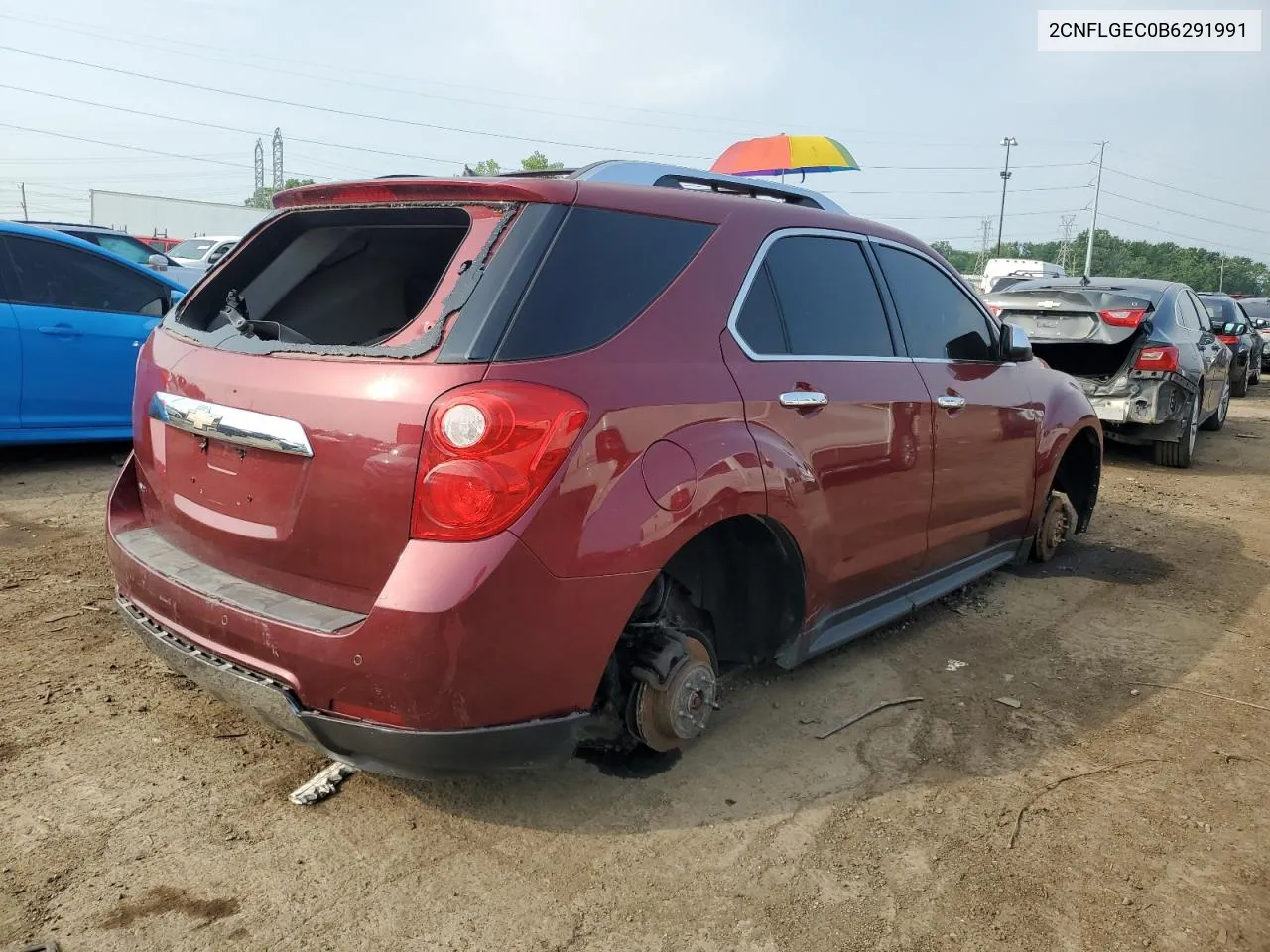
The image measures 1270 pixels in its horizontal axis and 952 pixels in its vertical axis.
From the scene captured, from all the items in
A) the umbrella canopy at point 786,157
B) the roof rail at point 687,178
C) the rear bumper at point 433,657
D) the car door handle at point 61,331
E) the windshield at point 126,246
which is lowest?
the rear bumper at point 433,657

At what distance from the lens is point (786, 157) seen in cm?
1191

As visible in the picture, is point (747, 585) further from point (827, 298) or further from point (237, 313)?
point (237, 313)

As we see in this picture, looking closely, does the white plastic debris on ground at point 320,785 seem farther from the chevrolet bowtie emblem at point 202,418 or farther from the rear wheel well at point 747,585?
the rear wheel well at point 747,585

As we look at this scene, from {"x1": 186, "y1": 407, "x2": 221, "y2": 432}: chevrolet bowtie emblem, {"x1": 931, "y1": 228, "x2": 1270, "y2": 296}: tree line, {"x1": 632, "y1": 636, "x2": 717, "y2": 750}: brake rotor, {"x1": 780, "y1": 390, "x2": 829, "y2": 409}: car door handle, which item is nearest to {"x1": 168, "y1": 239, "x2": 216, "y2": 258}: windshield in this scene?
{"x1": 186, "y1": 407, "x2": 221, "y2": 432}: chevrolet bowtie emblem

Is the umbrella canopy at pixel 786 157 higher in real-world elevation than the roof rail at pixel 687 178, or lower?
higher

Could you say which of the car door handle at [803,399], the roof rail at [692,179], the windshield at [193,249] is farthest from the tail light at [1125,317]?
the windshield at [193,249]

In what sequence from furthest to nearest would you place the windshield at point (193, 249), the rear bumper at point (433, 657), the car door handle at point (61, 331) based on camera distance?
the windshield at point (193, 249), the car door handle at point (61, 331), the rear bumper at point (433, 657)

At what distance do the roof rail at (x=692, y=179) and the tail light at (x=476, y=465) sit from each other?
4.73ft

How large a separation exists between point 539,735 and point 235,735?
123cm

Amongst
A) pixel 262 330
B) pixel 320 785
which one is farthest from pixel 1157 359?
pixel 320 785

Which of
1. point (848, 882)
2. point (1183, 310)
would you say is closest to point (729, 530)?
point (848, 882)

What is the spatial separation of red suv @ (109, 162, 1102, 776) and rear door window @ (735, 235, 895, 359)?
0.01 m

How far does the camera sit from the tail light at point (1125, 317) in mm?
8086

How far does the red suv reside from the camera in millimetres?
2178
